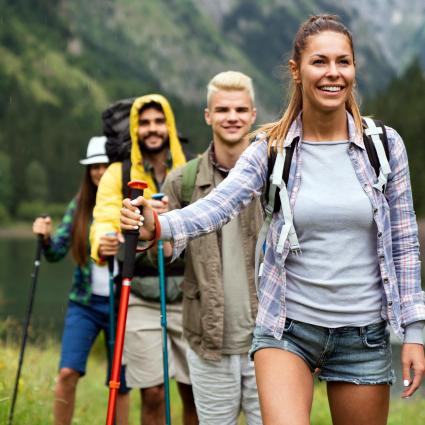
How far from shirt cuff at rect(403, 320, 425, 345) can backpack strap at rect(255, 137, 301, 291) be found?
579mm

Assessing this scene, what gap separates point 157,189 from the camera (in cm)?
612

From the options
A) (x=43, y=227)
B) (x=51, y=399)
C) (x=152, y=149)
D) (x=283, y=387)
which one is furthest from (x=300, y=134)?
(x=51, y=399)

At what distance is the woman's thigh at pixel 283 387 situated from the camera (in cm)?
329

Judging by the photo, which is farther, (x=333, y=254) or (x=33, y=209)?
(x=33, y=209)

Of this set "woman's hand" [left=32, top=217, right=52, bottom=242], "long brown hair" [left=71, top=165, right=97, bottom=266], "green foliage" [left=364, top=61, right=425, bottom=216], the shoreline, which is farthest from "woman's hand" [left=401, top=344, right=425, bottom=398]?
the shoreline

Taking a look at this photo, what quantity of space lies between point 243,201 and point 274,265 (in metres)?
0.30

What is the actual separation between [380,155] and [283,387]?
1.02 meters

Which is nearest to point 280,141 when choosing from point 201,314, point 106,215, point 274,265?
point 274,265

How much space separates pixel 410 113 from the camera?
7769cm

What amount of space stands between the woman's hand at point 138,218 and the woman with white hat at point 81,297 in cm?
351

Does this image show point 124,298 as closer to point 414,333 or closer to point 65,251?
point 414,333

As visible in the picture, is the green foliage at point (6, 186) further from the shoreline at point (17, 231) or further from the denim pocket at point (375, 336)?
the denim pocket at point (375, 336)

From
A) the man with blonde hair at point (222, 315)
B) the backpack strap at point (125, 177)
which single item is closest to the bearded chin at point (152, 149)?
the backpack strap at point (125, 177)

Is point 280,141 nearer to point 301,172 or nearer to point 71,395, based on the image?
point 301,172
